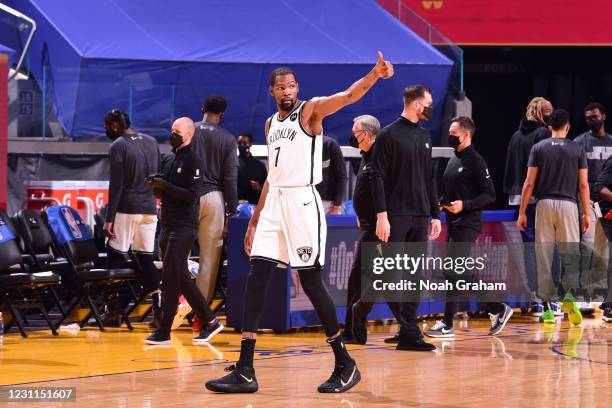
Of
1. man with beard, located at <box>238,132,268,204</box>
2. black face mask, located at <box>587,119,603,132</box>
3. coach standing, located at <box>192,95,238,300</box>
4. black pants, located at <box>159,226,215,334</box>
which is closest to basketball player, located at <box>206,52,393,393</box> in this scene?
black pants, located at <box>159,226,215,334</box>

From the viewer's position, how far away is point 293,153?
25.6 ft

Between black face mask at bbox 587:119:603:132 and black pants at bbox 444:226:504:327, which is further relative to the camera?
black face mask at bbox 587:119:603:132

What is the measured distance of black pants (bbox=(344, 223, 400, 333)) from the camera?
10.3 m

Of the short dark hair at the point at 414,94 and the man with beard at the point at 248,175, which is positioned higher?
the short dark hair at the point at 414,94

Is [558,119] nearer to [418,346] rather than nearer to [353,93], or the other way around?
[418,346]

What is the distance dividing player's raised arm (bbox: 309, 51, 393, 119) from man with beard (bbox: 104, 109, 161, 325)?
15.0 ft

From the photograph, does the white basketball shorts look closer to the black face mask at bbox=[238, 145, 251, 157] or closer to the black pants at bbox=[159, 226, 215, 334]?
the black pants at bbox=[159, 226, 215, 334]

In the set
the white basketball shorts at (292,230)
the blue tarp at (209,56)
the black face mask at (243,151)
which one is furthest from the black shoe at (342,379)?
the blue tarp at (209,56)

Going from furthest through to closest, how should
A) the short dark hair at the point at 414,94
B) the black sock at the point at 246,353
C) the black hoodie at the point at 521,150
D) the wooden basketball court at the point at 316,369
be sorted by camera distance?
the black hoodie at the point at 521,150 < the short dark hair at the point at 414,94 < the black sock at the point at 246,353 < the wooden basketball court at the point at 316,369

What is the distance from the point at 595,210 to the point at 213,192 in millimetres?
4261

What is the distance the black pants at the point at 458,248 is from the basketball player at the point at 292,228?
3.44 meters

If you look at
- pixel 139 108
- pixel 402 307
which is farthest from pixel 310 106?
pixel 139 108

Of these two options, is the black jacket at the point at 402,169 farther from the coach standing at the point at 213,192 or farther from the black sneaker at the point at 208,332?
the coach standing at the point at 213,192

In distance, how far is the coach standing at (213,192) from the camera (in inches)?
455
